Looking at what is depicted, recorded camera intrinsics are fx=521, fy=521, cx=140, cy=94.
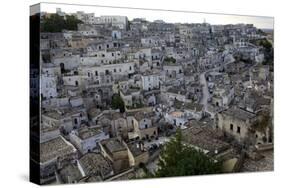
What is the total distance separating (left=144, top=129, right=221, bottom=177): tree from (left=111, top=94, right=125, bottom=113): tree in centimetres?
71

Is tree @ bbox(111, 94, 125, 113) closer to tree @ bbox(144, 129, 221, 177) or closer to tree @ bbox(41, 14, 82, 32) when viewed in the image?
tree @ bbox(144, 129, 221, 177)

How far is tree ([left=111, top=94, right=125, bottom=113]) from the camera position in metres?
5.86

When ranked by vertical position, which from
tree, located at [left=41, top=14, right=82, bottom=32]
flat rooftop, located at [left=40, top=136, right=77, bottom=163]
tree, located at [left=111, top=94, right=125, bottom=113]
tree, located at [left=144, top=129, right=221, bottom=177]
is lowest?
tree, located at [left=144, top=129, right=221, bottom=177]

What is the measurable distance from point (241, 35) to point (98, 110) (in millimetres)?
2166

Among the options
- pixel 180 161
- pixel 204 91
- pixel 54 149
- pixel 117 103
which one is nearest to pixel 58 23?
pixel 117 103

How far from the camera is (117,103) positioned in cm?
589

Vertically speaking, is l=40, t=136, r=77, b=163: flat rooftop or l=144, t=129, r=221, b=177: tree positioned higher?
l=40, t=136, r=77, b=163: flat rooftop

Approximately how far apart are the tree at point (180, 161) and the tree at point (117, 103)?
71cm

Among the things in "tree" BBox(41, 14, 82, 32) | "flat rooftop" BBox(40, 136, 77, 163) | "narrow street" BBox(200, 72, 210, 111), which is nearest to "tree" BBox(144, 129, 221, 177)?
"narrow street" BBox(200, 72, 210, 111)

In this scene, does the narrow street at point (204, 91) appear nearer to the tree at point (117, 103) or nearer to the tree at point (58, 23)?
the tree at point (117, 103)

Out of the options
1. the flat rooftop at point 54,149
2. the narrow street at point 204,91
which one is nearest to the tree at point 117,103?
the flat rooftop at point 54,149

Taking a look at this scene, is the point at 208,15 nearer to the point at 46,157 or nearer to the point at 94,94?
the point at 94,94

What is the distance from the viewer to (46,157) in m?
5.41

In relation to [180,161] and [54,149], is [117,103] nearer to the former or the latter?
[54,149]
